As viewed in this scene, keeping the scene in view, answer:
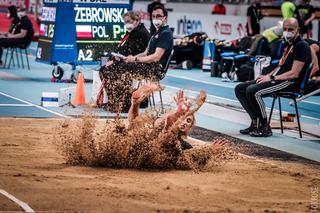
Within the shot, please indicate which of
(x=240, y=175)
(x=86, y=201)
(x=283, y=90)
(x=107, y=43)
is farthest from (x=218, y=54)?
(x=86, y=201)

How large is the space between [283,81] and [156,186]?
5.27 m

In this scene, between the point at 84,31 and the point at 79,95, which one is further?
the point at 84,31

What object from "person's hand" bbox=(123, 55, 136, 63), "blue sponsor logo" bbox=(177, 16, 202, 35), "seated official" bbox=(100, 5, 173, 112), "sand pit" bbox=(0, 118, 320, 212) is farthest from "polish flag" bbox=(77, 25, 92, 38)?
"blue sponsor logo" bbox=(177, 16, 202, 35)

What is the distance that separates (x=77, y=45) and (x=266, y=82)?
7.98m

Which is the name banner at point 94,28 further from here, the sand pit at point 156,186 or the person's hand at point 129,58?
the sand pit at point 156,186

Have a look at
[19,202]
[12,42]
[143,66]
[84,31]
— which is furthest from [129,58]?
[12,42]

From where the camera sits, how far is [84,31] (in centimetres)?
2205

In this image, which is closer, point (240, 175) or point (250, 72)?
point (240, 175)

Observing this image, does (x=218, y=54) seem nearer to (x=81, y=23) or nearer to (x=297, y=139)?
(x=81, y=23)

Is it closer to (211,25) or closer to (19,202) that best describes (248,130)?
(19,202)

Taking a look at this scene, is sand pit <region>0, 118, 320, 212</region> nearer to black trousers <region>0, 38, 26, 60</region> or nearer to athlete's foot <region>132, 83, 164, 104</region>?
athlete's foot <region>132, 83, 164, 104</region>

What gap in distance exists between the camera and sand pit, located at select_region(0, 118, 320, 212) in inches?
352

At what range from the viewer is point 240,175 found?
433 inches

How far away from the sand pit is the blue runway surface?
199 centimetres
